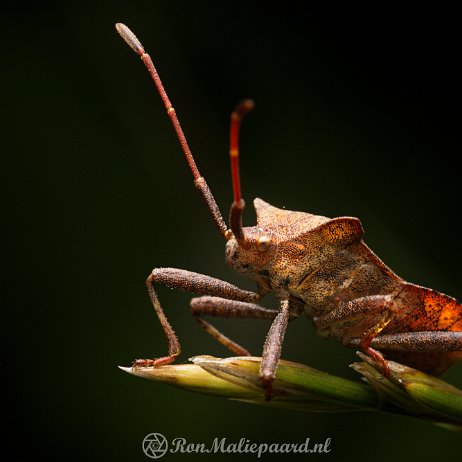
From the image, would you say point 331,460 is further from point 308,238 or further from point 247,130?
point 247,130

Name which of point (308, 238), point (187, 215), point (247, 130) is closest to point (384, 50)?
point (247, 130)

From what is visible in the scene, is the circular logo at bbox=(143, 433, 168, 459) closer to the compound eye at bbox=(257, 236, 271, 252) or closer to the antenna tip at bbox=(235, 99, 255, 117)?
the compound eye at bbox=(257, 236, 271, 252)

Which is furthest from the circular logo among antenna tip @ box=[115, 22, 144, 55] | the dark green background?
antenna tip @ box=[115, 22, 144, 55]

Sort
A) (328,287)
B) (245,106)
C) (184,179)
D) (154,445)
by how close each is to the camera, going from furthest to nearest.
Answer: (184,179) < (154,445) < (328,287) < (245,106)

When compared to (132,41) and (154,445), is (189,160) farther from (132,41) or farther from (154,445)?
(154,445)

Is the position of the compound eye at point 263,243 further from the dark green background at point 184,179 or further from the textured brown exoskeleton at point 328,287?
the dark green background at point 184,179

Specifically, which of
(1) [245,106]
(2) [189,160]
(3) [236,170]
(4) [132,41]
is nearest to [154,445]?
(2) [189,160]

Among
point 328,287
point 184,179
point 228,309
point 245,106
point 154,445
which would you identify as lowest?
point 154,445
